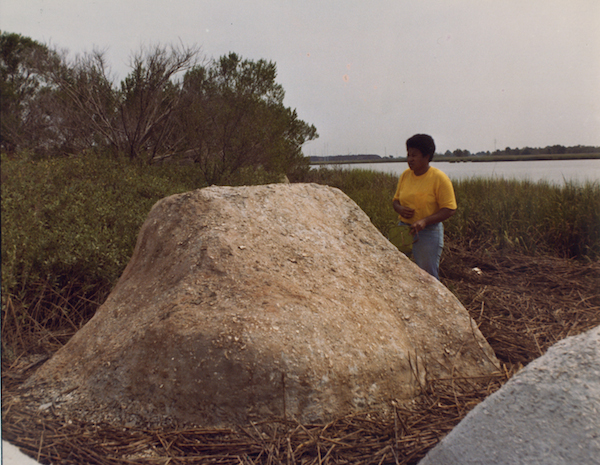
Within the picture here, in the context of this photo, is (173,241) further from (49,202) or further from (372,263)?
(49,202)

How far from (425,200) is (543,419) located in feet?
6.92

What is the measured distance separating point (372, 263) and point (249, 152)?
201 inches

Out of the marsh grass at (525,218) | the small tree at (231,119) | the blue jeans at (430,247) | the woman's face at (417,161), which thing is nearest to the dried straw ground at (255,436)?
the blue jeans at (430,247)

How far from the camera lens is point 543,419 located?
4.19 feet

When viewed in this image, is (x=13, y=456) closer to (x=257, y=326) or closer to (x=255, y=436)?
(x=255, y=436)

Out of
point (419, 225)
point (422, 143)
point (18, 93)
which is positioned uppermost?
point (18, 93)

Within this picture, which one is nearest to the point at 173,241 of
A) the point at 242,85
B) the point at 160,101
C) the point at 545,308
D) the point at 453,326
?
the point at 453,326

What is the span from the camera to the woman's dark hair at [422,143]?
316cm

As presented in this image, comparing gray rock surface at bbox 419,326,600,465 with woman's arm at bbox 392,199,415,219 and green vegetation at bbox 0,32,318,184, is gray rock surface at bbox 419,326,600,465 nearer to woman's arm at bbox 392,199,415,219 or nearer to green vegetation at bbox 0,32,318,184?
woman's arm at bbox 392,199,415,219

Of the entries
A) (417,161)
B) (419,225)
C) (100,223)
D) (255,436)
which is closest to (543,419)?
(255,436)

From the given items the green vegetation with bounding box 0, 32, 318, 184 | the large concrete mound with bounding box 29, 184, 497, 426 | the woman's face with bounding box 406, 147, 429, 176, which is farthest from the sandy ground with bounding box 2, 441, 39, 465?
the green vegetation with bounding box 0, 32, 318, 184

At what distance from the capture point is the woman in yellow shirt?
10.3 ft

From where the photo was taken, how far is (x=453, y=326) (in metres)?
2.43

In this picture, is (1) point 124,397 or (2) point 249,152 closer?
(1) point 124,397
